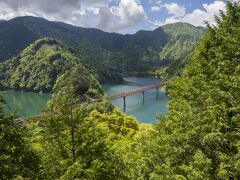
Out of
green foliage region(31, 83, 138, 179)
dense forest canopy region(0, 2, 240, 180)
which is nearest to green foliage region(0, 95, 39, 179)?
dense forest canopy region(0, 2, 240, 180)

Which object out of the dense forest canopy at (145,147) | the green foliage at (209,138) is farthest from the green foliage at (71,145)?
the green foliage at (209,138)

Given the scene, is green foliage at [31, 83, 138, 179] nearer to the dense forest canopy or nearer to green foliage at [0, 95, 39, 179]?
the dense forest canopy

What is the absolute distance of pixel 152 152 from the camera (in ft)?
78.3

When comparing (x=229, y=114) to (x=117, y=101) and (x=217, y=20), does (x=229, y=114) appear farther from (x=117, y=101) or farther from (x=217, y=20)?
(x=117, y=101)

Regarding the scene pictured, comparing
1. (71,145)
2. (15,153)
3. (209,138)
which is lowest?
(71,145)

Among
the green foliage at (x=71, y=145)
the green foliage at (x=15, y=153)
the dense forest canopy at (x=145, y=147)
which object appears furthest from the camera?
the green foliage at (x=71, y=145)

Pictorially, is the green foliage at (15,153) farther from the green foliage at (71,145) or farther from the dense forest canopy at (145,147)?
the green foliage at (71,145)

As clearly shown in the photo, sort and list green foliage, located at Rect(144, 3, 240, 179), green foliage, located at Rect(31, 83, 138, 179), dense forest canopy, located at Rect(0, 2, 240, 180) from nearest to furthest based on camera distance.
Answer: green foliage, located at Rect(144, 3, 240, 179) → dense forest canopy, located at Rect(0, 2, 240, 180) → green foliage, located at Rect(31, 83, 138, 179)

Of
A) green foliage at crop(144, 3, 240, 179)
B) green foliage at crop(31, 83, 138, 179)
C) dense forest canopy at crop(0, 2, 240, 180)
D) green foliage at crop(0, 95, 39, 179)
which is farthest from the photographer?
green foliage at crop(31, 83, 138, 179)

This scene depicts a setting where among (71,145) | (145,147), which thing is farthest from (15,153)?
(145,147)

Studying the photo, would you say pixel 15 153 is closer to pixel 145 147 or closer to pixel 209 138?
pixel 145 147

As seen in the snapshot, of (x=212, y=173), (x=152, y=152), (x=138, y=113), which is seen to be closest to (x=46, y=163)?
(x=152, y=152)

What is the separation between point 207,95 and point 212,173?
5817mm

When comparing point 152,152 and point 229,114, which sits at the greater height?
point 229,114
